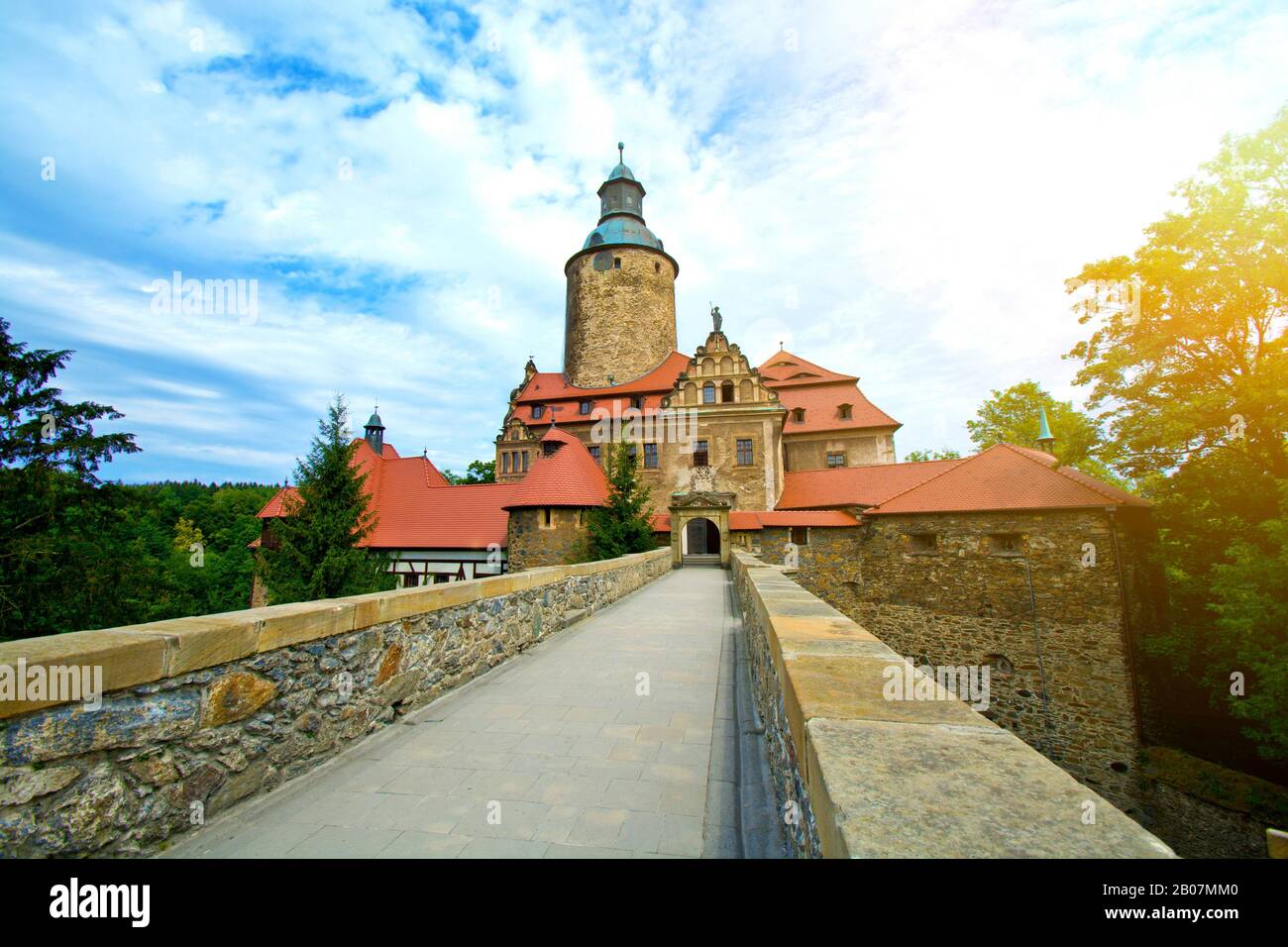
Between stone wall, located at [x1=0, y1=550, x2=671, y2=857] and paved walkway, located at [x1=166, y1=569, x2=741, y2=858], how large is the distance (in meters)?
0.17

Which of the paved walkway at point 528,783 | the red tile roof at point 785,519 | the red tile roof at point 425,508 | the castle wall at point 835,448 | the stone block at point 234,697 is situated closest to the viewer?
the paved walkway at point 528,783

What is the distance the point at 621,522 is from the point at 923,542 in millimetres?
10589

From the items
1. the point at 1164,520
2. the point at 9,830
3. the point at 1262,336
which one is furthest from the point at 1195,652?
the point at 9,830

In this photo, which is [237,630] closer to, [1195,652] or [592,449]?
[1195,652]

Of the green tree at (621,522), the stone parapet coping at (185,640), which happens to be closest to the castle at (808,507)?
the green tree at (621,522)

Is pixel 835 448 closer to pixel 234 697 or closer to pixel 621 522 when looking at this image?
pixel 621 522

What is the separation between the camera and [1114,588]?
1522cm

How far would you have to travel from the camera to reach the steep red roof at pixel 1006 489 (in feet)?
52.2

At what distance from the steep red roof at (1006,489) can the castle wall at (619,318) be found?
56.9 ft

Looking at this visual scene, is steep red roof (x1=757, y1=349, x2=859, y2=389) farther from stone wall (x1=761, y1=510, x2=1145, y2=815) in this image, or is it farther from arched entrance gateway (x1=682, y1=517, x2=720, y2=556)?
stone wall (x1=761, y1=510, x2=1145, y2=815)

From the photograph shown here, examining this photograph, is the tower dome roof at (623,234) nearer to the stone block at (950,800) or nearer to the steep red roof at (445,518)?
the steep red roof at (445,518)

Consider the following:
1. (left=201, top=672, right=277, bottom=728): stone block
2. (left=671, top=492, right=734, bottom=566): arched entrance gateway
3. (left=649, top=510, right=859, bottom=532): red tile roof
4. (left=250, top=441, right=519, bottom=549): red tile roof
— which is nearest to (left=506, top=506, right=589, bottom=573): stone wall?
(left=250, top=441, right=519, bottom=549): red tile roof

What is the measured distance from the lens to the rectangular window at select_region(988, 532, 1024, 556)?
16.5 metres

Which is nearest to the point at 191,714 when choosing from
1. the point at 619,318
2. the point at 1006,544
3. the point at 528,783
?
the point at 528,783
